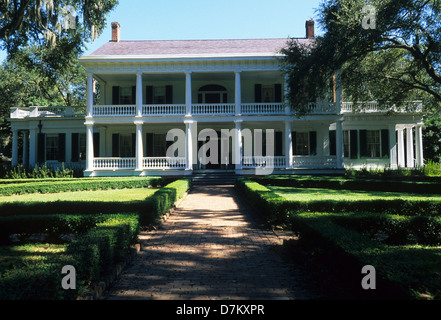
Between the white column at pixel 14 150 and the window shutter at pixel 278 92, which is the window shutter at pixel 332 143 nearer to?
the window shutter at pixel 278 92

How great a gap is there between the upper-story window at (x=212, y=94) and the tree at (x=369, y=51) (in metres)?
6.13

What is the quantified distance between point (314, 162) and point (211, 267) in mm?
17465

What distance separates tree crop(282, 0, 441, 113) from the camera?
13.7m

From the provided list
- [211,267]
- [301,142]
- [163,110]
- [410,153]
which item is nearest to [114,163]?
[163,110]

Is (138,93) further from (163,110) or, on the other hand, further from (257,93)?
(257,93)

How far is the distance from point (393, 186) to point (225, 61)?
484 inches

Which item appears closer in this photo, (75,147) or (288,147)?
(288,147)

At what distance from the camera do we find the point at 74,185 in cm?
1526

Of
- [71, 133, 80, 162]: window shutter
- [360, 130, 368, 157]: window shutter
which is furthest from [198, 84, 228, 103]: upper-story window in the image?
[360, 130, 368, 157]: window shutter

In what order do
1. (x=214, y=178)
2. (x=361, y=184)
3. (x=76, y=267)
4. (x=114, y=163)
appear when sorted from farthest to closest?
(x=114, y=163)
(x=214, y=178)
(x=361, y=184)
(x=76, y=267)

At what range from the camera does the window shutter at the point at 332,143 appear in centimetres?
2270

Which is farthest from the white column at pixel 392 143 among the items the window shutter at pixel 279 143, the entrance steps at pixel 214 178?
the entrance steps at pixel 214 178
